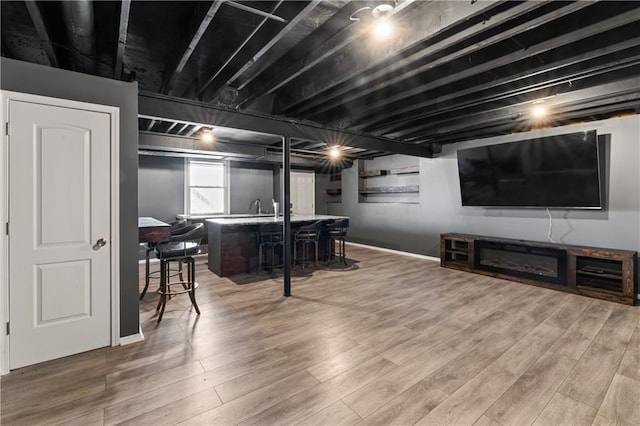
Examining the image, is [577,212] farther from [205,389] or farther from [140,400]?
[140,400]

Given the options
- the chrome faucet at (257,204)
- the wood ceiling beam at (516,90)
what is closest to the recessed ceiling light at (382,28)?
the wood ceiling beam at (516,90)

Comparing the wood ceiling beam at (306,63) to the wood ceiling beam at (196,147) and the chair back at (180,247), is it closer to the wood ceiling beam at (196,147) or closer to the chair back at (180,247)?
the chair back at (180,247)

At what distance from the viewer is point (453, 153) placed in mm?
6008

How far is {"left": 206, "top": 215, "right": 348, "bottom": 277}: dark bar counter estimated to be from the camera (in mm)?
5023

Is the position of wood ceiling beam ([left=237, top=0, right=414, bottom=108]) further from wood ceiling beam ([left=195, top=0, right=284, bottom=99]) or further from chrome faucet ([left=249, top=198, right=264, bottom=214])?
chrome faucet ([left=249, top=198, right=264, bottom=214])

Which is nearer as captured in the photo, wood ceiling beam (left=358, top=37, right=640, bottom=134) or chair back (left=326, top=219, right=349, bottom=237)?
wood ceiling beam (left=358, top=37, right=640, bottom=134)

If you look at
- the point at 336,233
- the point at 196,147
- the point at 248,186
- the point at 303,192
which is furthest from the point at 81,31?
the point at 303,192

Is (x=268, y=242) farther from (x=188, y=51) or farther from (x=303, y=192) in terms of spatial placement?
(x=303, y=192)

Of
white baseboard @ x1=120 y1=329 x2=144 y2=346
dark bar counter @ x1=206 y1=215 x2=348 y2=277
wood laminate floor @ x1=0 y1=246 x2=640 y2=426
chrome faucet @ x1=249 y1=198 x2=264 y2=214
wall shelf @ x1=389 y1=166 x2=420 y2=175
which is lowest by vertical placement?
wood laminate floor @ x1=0 y1=246 x2=640 y2=426

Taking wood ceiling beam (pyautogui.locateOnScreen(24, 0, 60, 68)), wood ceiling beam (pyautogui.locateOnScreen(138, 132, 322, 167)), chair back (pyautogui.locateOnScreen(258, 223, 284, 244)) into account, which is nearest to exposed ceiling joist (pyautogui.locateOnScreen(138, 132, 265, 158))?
wood ceiling beam (pyautogui.locateOnScreen(138, 132, 322, 167))

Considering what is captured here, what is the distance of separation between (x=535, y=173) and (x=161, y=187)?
24.1ft

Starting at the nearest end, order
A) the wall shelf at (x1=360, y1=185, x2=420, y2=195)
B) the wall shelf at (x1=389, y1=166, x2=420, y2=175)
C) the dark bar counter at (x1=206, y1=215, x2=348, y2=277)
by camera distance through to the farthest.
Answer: the dark bar counter at (x1=206, y1=215, x2=348, y2=277) < the wall shelf at (x1=389, y1=166, x2=420, y2=175) < the wall shelf at (x1=360, y1=185, x2=420, y2=195)

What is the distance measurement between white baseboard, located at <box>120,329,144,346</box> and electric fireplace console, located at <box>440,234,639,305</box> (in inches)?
197

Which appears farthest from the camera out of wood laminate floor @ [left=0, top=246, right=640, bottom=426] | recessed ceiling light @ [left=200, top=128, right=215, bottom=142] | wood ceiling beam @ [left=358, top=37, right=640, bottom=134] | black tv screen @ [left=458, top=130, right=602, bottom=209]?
recessed ceiling light @ [left=200, top=128, right=215, bottom=142]
